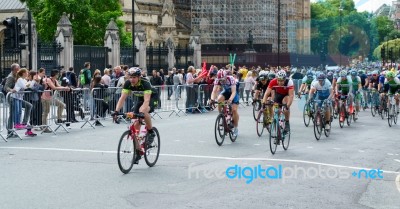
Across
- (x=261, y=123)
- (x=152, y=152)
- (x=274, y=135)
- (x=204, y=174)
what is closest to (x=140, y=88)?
(x=152, y=152)

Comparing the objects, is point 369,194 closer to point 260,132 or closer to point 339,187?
point 339,187

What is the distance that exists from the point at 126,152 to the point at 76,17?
4695 cm

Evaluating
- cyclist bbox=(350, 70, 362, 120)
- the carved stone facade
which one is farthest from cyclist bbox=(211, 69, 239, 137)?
the carved stone facade

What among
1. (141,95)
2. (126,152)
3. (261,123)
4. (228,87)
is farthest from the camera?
(261,123)

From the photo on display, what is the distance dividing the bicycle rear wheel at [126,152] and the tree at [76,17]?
1798 inches

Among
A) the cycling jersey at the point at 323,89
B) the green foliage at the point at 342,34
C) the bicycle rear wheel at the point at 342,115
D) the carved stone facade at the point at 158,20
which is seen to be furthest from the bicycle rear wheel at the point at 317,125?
the green foliage at the point at 342,34

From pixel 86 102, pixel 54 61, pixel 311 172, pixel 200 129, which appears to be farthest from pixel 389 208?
pixel 54 61

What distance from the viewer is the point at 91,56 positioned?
160 ft

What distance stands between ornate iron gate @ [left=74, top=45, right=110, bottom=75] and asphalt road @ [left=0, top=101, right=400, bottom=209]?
2591 centimetres

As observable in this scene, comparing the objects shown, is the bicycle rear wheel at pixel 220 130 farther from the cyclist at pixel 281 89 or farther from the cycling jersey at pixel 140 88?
the cycling jersey at pixel 140 88

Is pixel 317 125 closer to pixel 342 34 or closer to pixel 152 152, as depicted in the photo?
pixel 152 152

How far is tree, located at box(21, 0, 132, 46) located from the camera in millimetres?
58844

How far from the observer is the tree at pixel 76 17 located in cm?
5884

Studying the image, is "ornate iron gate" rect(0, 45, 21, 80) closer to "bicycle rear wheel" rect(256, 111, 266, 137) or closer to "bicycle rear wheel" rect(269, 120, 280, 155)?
"bicycle rear wheel" rect(256, 111, 266, 137)
